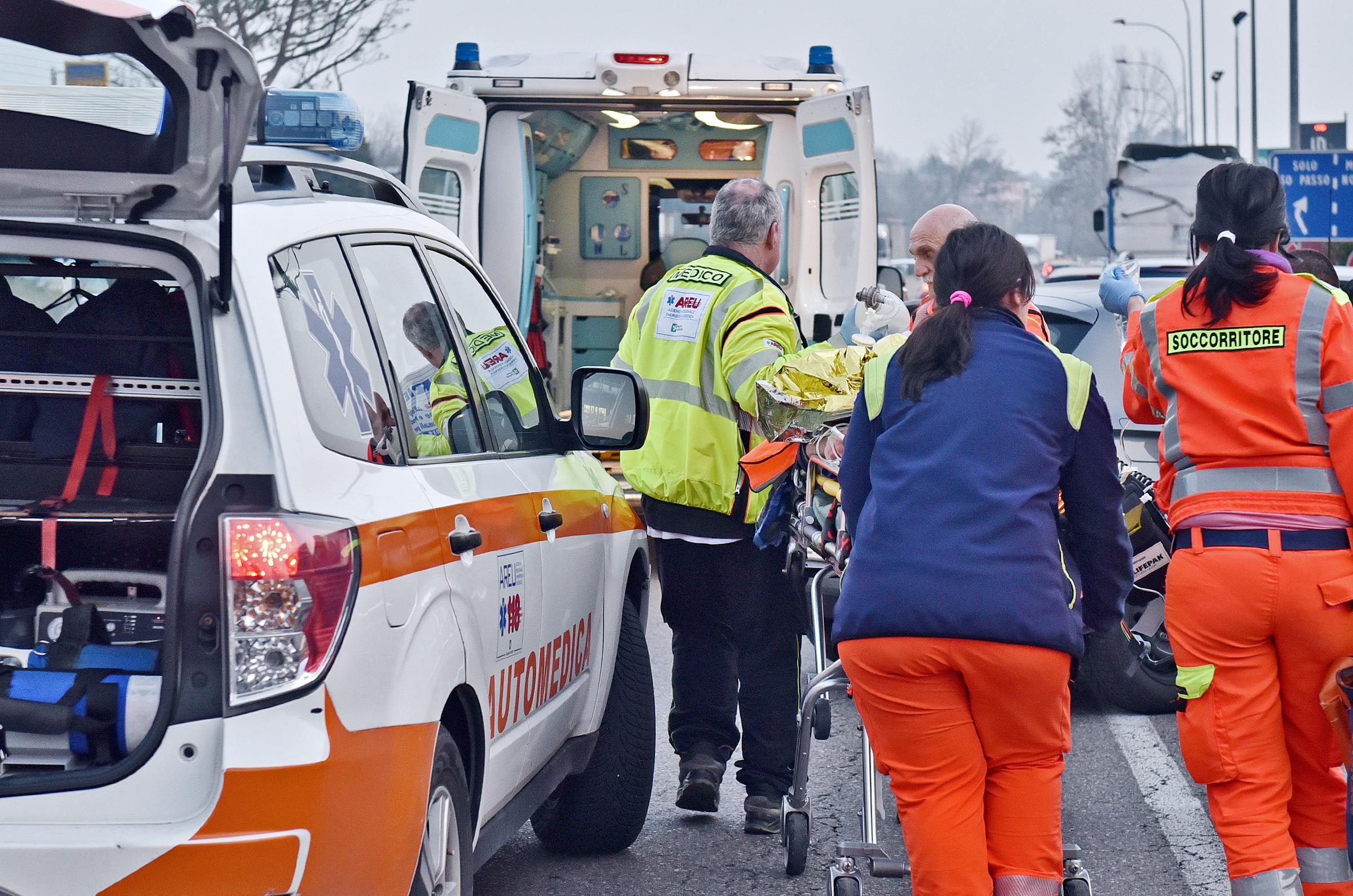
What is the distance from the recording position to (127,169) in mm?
2680

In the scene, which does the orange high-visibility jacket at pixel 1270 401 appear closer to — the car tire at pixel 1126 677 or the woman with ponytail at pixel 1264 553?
the woman with ponytail at pixel 1264 553

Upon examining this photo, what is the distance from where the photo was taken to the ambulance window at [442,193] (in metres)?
9.70

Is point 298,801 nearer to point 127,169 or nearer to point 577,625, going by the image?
point 127,169

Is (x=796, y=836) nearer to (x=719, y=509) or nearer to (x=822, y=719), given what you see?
(x=822, y=719)

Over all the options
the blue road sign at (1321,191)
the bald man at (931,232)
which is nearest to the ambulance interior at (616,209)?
the bald man at (931,232)

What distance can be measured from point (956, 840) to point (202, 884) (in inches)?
57.8

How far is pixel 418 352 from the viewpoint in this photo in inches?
141

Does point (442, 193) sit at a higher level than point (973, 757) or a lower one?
higher

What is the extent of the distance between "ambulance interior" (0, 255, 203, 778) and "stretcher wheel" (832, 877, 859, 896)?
65.4 inches

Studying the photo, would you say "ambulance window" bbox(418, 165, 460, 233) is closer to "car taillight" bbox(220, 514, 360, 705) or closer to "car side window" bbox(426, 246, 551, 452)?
"car side window" bbox(426, 246, 551, 452)

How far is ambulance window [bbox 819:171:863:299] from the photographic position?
10.3 meters

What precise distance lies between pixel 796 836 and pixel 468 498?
1.70 metres

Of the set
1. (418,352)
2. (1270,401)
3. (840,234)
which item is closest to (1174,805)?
(1270,401)

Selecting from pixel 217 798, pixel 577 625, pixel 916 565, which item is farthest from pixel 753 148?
pixel 217 798
